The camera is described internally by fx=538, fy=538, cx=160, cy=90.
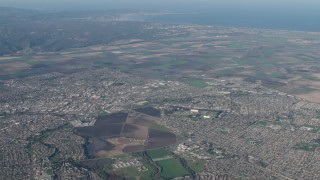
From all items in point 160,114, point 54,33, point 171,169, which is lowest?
point 54,33

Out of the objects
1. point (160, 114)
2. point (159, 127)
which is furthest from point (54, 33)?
point (159, 127)

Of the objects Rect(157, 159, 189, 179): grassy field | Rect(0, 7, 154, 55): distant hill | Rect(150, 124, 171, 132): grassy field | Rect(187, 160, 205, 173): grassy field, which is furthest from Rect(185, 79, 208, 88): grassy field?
Rect(0, 7, 154, 55): distant hill

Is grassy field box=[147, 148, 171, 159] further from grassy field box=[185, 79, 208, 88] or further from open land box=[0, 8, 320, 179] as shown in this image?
grassy field box=[185, 79, 208, 88]

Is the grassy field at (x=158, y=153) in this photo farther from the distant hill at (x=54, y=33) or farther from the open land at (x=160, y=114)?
the distant hill at (x=54, y=33)

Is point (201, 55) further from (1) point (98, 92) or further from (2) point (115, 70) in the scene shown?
(1) point (98, 92)

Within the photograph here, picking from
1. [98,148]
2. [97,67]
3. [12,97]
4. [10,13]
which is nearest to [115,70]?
[97,67]

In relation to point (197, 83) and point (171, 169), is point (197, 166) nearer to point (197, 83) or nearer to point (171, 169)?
point (171, 169)
